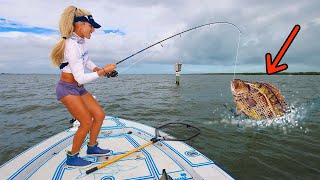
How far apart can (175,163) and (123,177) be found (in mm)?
982

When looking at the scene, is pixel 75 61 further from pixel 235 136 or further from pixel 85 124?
pixel 235 136

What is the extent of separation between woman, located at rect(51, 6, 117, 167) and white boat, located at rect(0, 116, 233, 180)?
352 millimetres

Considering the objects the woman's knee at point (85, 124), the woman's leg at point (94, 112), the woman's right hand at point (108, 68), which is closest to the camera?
the woman's right hand at point (108, 68)

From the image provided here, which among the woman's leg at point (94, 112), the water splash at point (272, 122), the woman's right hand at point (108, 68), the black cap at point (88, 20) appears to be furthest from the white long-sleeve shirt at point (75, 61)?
the water splash at point (272, 122)

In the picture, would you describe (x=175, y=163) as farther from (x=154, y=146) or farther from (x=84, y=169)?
(x=84, y=169)

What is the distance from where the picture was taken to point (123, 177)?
3643 millimetres

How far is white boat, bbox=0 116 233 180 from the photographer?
12.2 ft

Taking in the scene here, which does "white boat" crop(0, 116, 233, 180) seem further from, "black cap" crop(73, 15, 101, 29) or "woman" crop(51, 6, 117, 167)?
"black cap" crop(73, 15, 101, 29)

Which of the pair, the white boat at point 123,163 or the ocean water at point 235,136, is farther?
the ocean water at point 235,136

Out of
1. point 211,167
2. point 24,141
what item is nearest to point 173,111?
point 24,141

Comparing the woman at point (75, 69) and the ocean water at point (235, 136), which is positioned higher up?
the woman at point (75, 69)

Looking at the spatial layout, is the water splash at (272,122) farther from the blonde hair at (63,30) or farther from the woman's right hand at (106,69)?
the blonde hair at (63,30)

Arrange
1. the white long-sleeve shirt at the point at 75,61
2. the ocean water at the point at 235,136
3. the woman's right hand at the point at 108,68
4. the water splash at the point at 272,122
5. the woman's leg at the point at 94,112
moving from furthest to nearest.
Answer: the water splash at the point at 272,122 → the ocean water at the point at 235,136 → the woman's leg at the point at 94,112 → the woman's right hand at the point at 108,68 → the white long-sleeve shirt at the point at 75,61

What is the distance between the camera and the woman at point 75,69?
357cm
